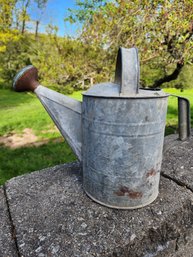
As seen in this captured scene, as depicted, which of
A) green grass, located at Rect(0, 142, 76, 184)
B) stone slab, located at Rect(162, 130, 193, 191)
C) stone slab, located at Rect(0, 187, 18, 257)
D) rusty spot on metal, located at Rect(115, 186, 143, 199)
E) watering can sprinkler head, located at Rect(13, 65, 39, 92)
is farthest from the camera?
green grass, located at Rect(0, 142, 76, 184)

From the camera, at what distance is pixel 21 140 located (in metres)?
3.75

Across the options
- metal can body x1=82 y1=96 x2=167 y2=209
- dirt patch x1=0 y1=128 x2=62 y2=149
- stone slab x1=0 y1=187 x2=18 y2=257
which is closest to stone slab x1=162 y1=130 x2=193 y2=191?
metal can body x1=82 y1=96 x2=167 y2=209

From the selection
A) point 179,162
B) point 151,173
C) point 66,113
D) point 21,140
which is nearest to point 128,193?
point 151,173

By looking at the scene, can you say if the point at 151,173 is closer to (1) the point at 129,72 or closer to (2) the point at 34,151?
(1) the point at 129,72

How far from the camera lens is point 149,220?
109 cm

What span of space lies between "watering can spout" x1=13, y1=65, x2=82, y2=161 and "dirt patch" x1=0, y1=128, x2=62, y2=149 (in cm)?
240

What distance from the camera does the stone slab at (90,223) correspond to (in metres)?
0.96

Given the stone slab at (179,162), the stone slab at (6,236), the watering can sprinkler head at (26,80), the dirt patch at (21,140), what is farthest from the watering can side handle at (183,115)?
the dirt patch at (21,140)

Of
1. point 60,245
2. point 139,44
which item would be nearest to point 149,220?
point 60,245

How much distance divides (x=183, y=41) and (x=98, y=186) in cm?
230

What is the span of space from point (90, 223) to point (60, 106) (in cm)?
60

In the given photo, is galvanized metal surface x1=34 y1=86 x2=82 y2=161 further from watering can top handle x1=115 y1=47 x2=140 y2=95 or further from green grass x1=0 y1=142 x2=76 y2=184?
green grass x1=0 y1=142 x2=76 y2=184

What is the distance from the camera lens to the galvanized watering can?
0.98 m

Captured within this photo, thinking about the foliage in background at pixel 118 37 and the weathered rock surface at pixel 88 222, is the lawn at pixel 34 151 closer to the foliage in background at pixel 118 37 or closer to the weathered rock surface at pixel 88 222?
the foliage in background at pixel 118 37
